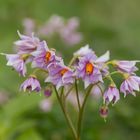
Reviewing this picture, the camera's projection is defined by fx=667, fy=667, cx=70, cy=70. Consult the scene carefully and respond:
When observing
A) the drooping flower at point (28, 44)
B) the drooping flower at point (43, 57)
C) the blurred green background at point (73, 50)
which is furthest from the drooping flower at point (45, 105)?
the drooping flower at point (43, 57)

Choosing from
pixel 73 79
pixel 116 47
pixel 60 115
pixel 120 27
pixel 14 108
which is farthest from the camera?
pixel 120 27

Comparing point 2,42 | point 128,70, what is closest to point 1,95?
point 2,42

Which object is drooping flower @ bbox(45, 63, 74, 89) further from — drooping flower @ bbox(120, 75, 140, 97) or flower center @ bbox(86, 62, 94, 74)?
drooping flower @ bbox(120, 75, 140, 97)

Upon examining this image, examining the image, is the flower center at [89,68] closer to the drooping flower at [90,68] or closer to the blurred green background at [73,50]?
the drooping flower at [90,68]

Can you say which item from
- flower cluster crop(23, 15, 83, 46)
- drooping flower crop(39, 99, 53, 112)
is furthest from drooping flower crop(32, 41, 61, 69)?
flower cluster crop(23, 15, 83, 46)

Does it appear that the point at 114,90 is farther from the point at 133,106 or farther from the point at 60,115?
the point at 133,106

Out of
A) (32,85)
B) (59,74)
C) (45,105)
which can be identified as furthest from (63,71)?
(45,105)
